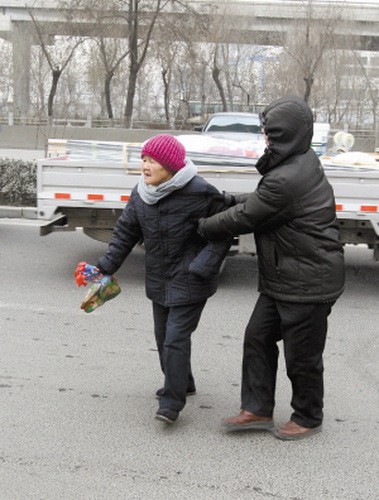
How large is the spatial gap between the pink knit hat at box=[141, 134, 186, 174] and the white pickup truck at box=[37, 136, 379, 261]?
9.63ft

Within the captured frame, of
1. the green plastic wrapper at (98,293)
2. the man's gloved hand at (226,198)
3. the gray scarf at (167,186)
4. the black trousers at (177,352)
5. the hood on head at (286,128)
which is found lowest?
the black trousers at (177,352)

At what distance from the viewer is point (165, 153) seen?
3.83 metres

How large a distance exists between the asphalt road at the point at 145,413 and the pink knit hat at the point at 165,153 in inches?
57.5

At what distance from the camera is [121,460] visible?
358 centimetres

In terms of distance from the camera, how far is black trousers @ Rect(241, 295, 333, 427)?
11.9 ft

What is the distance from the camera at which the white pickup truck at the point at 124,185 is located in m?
6.68

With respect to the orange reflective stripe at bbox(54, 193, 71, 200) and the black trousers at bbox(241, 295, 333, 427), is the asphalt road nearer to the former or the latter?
the black trousers at bbox(241, 295, 333, 427)

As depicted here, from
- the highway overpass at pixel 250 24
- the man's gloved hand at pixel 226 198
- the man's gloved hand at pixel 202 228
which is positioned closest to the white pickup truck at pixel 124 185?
the man's gloved hand at pixel 226 198

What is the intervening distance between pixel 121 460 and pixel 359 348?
2.66 m

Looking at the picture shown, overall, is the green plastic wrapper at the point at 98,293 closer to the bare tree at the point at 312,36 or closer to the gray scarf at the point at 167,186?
the gray scarf at the point at 167,186

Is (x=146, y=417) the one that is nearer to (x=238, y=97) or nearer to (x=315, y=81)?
(x=315, y=81)

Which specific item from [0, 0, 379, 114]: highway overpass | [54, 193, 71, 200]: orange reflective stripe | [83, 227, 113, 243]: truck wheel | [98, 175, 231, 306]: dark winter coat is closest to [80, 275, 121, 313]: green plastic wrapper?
[98, 175, 231, 306]: dark winter coat

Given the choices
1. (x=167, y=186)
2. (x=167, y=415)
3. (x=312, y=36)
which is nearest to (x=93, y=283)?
(x=167, y=186)

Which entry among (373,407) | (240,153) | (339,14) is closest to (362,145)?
(339,14)
